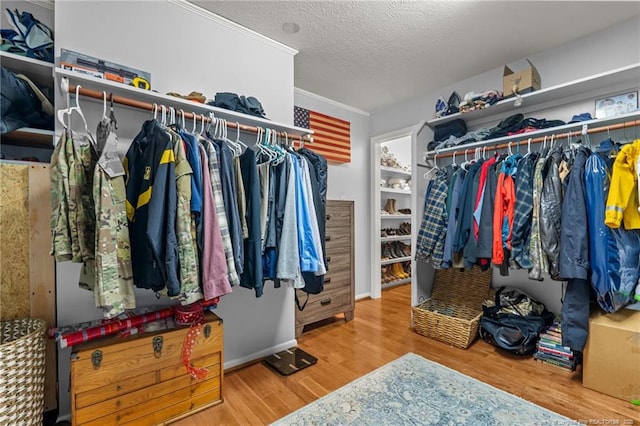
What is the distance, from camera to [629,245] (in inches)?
65.1

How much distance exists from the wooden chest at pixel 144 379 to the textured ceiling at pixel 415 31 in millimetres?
2083

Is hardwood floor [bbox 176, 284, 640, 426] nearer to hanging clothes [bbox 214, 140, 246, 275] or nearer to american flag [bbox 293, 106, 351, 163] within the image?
hanging clothes [bbox 214, 140, 246, 275]

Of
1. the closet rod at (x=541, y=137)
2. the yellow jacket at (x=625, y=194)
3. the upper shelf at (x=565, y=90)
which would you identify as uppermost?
the upper shelf at (x=565, y=90)

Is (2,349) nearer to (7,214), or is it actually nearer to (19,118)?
(7,214)

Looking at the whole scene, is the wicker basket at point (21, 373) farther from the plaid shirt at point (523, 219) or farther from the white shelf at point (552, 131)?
the white shelf at point (552, 131)

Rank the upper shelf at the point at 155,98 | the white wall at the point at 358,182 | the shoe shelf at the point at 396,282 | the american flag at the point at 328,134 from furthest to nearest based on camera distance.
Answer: the shoe shelf at the point at 396,282 → the white wall at the point at 358,182 → the american flag at the point at 328,134 → the upper shelf at the point at 155,98

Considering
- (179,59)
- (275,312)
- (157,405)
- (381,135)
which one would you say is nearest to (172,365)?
(157,405)

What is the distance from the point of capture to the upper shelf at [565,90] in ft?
6.27

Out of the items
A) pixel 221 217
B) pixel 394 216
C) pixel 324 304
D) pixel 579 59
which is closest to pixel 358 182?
pixel 394 216

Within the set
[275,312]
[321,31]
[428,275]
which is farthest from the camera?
[428,275]

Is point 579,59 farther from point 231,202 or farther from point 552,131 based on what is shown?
point 231,202

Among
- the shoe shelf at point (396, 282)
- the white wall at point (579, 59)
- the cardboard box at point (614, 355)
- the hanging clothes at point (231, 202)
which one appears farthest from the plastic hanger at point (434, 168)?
the hanging clothes at point (231, 202)

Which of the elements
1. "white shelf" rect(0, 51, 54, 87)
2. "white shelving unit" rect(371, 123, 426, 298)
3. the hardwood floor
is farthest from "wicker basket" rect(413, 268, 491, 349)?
"white shelf" rect(0, 51, 54, 87)

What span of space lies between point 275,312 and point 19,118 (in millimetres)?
1950
